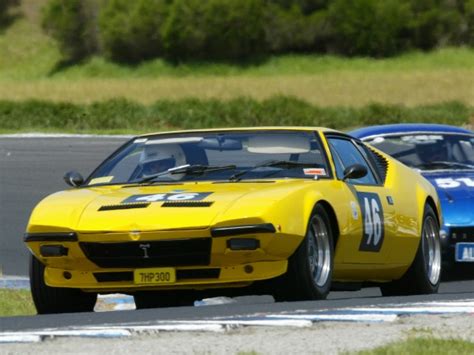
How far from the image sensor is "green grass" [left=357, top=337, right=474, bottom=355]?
18.4ft

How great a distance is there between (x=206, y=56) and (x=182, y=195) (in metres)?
73.8

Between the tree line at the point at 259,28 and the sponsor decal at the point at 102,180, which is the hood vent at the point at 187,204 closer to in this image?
the sponsor decal at the point at 102,180

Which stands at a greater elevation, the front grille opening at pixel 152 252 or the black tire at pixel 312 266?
the front grille opening at pixel 152 252

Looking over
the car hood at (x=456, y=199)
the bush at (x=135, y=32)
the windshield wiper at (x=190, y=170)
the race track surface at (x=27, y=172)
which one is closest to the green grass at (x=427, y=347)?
the windshield wiper at (x=190, y=170)

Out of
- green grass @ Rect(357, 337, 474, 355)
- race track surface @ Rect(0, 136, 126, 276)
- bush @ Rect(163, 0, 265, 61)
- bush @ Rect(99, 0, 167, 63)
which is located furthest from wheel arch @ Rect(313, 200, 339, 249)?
bush @ Rect(99, 0, 167, 63)

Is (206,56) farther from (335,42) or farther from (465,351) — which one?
(465,351)

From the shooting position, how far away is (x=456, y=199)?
468 inches

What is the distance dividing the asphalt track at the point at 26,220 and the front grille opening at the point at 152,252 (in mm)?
343

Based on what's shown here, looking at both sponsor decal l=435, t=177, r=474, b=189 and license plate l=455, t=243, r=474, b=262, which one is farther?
sponsor decal l=435, t=177, r=474, b=189

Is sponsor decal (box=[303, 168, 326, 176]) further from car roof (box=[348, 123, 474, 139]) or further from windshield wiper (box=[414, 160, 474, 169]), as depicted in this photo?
car roof (box=[348, 123, 474, 139])

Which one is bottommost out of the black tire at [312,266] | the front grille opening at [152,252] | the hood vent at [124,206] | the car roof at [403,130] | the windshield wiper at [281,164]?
the car roof at [403,130]

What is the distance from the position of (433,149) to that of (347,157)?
12.7 ft

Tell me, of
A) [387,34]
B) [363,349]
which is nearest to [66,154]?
[363,349]

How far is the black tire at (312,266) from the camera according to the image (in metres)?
8.03
